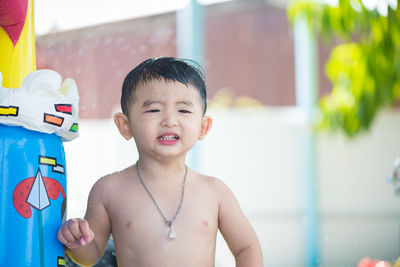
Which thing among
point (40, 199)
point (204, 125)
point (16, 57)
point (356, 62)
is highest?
point (356, 62)

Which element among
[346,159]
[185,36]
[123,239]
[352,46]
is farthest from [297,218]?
[123,239]

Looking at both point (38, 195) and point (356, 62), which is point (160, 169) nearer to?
point (38, 195)

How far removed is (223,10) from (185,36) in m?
0.55

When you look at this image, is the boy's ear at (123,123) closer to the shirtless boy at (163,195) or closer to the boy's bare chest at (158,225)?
the shirtless boy at (163,195)

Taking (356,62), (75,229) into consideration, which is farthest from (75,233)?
(356,62)

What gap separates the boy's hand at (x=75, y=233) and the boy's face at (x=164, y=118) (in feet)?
0.63

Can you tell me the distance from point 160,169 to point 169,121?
0.40 feet

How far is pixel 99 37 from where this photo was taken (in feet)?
6.68

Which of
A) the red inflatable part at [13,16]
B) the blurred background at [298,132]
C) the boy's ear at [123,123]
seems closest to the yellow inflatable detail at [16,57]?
the red inflatable part at [13,16]

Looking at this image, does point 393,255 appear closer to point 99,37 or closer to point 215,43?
point 215,43

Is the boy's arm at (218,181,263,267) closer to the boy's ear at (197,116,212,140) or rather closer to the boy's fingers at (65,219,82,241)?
the boy's ear at (197,116,212,140)

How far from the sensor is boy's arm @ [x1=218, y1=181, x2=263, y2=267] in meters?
1.07

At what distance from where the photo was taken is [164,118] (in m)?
0.98

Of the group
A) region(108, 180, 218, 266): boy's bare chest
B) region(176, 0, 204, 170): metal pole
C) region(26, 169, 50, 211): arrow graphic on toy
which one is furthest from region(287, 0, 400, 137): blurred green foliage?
region(26, 169, 50, 211): arrow graphic on toy
